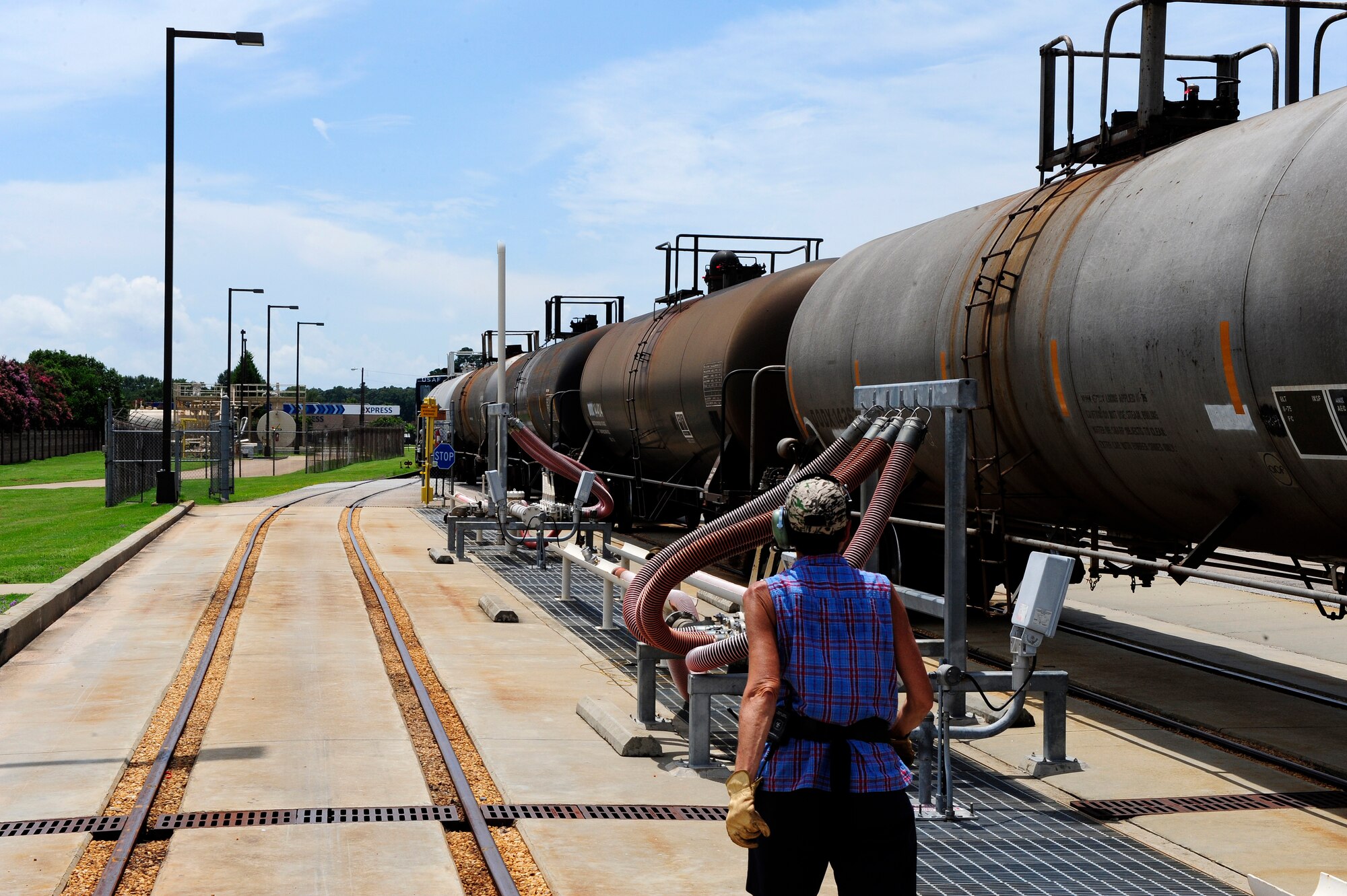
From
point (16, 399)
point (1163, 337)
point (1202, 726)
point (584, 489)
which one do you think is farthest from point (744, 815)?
point (16, 399)

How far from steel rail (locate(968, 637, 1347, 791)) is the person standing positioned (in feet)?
15.1

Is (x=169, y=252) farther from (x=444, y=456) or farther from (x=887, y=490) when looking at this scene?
(x=887, y=490)

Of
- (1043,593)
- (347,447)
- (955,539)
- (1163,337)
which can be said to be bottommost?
(347,447)

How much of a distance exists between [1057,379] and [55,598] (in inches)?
392

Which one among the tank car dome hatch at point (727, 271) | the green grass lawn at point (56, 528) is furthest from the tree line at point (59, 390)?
→ the tank car dome hatch at point (727, 271)

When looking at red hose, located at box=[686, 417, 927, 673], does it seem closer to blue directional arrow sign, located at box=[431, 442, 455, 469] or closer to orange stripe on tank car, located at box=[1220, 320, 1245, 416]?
orange stripe on tank car, located at box=[1220, 320, 1245, 416]

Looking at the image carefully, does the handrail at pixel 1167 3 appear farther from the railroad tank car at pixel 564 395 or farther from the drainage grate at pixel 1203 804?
the railroad tank car at pixel 564 395

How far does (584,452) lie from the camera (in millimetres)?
23281

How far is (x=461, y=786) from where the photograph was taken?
6836mm

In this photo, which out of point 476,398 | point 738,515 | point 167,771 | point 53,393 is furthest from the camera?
point 53,393

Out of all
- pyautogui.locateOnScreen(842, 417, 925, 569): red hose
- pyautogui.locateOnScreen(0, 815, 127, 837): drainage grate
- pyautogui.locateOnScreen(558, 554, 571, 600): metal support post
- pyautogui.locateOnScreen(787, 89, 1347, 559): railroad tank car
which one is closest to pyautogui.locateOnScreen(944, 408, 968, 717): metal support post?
pyautogui.locateOnScreen(842, 417, 925, 569): red hose

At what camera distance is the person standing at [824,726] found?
11.6ft

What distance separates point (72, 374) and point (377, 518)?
122 meters

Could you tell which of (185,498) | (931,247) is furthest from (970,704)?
(185,498)
